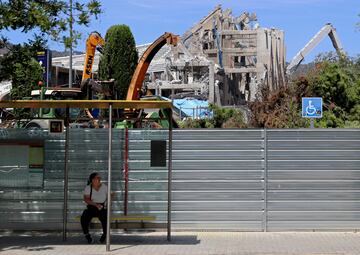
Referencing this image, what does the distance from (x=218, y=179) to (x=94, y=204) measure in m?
2.95

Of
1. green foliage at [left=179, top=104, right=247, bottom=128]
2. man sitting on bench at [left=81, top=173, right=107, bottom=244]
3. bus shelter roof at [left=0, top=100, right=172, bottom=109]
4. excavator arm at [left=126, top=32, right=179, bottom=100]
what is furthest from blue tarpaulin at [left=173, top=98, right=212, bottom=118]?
bus shelter roof at [left=0, top=100, right=172, bottom=109]

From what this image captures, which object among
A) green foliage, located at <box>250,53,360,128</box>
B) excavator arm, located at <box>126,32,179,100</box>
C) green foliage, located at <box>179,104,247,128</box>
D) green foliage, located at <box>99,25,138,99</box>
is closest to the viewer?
excavator arm, located at <box>126,32,179,100</box>

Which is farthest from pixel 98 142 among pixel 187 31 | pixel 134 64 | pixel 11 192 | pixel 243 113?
pixel 187 31

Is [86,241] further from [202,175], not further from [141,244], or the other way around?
[202,175]

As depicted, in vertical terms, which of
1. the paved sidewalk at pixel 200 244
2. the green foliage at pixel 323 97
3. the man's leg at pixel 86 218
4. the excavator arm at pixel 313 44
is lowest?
the paved sidewalk at pixel 200 244

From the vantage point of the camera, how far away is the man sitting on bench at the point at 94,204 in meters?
12.7

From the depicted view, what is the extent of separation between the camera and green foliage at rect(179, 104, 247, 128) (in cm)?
2947

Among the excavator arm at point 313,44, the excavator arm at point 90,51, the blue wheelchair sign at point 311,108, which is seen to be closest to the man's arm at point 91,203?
the blue wheelchair sign at point 311,108

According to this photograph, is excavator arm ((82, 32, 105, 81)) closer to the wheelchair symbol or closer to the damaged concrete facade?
the wheelchair symbol

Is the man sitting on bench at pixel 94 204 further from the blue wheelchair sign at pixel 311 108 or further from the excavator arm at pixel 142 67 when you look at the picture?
the excavator arm at pixel 142 67

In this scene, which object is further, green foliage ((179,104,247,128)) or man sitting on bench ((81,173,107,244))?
green foliage ((179,104,247,128))

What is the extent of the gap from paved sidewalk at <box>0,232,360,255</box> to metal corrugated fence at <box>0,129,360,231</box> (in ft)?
1.31

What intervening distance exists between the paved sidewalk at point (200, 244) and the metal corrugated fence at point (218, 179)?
400 mm

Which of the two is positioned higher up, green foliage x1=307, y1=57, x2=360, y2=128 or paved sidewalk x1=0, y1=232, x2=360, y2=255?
green foliage x1=307, y1=57, x2=360, y2=128
